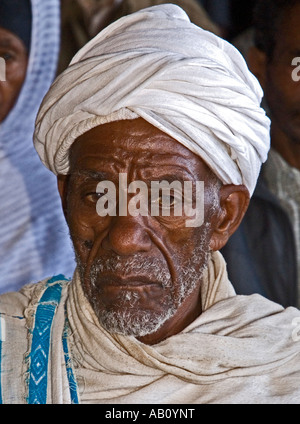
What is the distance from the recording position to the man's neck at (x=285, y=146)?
270 cm

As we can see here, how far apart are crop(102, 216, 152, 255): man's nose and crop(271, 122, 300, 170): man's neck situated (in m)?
0.99

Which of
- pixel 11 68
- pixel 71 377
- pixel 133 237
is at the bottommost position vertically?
pixel 71 377

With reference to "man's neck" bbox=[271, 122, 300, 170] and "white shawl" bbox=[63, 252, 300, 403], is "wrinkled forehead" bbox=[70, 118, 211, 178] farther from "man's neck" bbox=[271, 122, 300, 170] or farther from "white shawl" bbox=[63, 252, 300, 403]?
"man's neck" bbox=[271, 122, 300, 170]

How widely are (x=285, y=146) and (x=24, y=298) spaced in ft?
3.81

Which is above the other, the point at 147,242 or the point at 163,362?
the point at 147,242

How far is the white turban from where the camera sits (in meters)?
1.90

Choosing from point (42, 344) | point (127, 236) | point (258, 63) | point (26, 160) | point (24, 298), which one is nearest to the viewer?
point (127, 236)

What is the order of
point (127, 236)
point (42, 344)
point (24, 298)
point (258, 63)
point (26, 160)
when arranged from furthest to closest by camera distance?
1. point (26, 160)
2. point (258, 63)
3. point (24, 298)
4. point (42, 344)
5. point (127, 236)

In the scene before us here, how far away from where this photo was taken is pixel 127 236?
1.85 m

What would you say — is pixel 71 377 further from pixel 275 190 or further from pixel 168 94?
pixel 275 190

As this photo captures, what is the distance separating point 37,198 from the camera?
2779 millimetres

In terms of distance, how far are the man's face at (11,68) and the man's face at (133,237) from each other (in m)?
0.81

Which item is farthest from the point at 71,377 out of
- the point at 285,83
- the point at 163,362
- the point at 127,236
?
the point at 285,83
